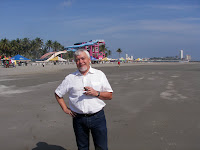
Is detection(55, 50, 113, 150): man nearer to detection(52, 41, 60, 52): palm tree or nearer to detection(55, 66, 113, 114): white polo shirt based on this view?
detection(55, 66, 113, 114): white polo shirt

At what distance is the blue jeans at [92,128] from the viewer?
243 centimetres

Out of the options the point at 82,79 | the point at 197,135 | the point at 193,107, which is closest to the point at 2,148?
the point at 82,79

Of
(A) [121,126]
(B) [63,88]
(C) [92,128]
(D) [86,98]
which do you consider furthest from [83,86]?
(A) [121,126]

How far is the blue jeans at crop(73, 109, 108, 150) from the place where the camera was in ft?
7.98

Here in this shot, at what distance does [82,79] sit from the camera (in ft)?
7.94

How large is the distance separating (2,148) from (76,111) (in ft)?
7.44

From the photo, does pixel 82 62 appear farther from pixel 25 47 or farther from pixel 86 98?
pixel 25 47

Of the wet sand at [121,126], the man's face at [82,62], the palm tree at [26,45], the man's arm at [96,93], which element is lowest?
the wet sand at [121,126]

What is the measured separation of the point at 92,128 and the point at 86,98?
368 millimetres

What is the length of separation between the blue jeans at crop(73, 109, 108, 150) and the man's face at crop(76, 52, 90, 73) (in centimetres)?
56

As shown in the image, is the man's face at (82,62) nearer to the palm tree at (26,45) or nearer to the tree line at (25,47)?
the tree line at (25,47)

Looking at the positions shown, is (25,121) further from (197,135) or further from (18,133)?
(197,135)

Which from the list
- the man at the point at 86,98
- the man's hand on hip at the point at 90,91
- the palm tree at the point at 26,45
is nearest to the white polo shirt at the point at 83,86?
the man at the point at 86,98

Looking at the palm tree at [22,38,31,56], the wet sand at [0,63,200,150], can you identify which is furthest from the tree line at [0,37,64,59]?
the wet sand at [0,63,200,150]
